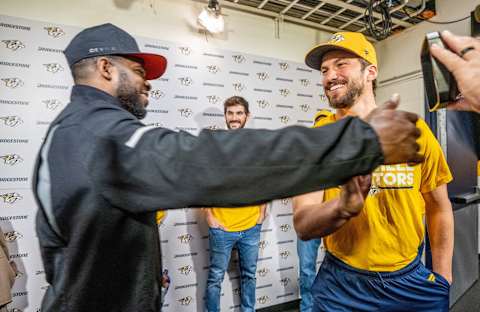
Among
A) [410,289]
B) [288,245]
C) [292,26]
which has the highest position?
[292,26]

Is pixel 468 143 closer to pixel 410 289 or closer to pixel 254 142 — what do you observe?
pixel 410 289

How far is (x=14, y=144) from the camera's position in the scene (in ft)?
8.05

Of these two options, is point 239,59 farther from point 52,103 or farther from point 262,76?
point 52,103

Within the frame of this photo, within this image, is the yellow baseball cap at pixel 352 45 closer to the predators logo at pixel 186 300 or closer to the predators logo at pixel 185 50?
the predators logo at pixel 185 50

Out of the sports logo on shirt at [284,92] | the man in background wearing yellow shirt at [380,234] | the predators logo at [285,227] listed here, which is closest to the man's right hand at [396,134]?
the man in background wearing yellow shirt at [380,234]

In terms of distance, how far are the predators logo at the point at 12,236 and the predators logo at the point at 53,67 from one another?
1463 mm

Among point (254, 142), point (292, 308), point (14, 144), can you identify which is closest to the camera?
point (254, 142)

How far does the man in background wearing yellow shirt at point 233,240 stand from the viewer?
2770mm

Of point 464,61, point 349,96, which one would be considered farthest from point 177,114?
point 464,61

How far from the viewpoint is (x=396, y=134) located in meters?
0.56

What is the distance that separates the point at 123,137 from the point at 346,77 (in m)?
1.15

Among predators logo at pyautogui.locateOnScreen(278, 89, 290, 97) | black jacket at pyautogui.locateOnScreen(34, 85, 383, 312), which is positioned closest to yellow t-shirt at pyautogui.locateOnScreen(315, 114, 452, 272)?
black jacket at pyautogui.locateOnScreen(34, 85, 383, 312)

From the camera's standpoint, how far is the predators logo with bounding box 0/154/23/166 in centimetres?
242

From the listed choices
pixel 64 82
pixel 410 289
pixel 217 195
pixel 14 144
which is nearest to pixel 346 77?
pixel 410 289
